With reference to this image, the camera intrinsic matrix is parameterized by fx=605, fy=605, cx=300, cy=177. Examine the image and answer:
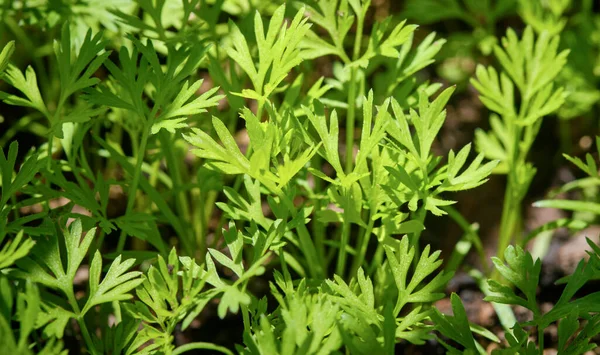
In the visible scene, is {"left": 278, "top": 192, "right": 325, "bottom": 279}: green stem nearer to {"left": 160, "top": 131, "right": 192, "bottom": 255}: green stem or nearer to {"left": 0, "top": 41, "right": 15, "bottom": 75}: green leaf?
{"left": 160, "top": 131, "right": 192, "bottom": 255}: green stem

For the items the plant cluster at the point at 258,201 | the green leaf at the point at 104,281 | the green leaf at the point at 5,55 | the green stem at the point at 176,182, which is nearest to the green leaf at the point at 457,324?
the plant cluster at the point at 258,201

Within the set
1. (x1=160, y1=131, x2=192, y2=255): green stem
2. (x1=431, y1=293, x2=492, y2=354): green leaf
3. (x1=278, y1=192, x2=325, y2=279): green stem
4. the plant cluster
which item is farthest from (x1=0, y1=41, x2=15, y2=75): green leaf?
(x1=431, y1=293, x2=492, y2=354): green leaf

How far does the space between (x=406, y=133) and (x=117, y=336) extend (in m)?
0.51

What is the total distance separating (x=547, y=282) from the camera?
125cm

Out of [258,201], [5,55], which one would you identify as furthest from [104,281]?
[5,55]

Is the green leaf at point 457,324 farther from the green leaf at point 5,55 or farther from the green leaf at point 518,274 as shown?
the green leaf at point 5,55

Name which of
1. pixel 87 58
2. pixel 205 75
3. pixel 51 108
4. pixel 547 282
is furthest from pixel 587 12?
pixel 51 108

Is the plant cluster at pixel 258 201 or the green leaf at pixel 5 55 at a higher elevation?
the green leaf at pixel 5 55

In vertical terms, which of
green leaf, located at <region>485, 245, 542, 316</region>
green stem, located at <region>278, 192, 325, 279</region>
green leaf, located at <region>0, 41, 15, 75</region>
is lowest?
green stem, located at <region>278, 192, 325, 279</region>

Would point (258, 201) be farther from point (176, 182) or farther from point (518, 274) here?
point (518, 274)

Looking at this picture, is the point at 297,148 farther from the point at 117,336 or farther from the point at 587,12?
the point at 587,12

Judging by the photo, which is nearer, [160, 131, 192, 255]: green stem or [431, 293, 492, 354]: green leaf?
[431, 293, 492, 354]: green leaf

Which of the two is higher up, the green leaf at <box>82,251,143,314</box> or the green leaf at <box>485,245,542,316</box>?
the green leaf at <box>485,245,542,316</box>

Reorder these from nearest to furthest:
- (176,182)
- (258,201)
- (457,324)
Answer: (457,324), (258,201), (176,182)
